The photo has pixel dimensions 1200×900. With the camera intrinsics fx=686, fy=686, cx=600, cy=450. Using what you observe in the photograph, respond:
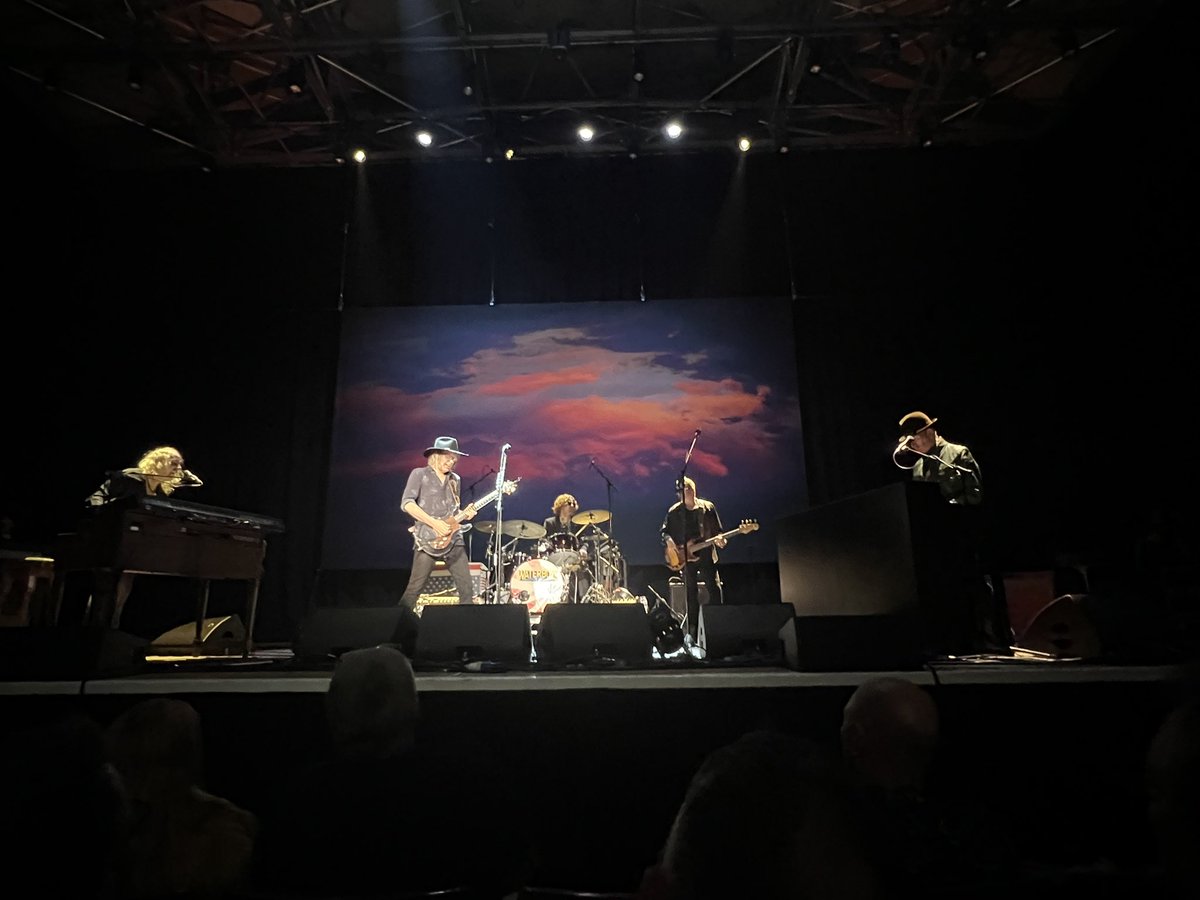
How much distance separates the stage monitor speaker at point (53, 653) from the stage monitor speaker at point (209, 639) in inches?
82.4

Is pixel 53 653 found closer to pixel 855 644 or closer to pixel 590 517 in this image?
pixel 855 644

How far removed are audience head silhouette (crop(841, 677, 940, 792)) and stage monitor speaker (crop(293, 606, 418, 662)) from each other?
92.3 inches

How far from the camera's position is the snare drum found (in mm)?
6141

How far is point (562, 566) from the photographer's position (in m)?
6.22

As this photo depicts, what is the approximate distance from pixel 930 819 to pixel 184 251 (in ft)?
32.1

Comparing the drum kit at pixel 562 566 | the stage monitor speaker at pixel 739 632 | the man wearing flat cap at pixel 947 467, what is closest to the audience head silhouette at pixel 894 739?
the stage monitor speaker at pixel 739 632

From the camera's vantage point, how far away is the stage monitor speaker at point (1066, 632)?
10.5ft

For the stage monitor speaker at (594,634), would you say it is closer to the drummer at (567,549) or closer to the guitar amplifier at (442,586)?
the drummer at (567,549)

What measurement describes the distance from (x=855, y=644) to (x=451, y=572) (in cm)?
468

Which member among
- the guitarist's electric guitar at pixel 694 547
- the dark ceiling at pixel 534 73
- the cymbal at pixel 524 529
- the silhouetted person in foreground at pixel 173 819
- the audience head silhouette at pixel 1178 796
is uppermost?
the dark ceiling at pixel 534 73

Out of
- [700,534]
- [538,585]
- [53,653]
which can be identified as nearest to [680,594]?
[700,534]

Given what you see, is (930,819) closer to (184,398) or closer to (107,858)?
(107,858)

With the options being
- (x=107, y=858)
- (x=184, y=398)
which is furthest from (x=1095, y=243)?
(x=184, y=398)

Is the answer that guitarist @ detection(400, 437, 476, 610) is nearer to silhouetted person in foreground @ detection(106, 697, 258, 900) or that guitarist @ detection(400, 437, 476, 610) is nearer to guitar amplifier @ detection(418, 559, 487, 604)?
guitar amplifier @ detection(418, 559, 487, 604)
